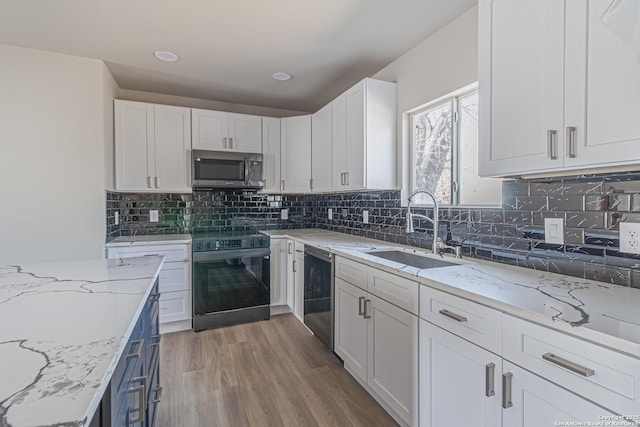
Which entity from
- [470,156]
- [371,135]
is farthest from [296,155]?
[470,156]

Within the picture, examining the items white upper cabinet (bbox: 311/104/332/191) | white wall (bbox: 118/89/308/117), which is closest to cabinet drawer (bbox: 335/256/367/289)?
white upper cabinet (bbox: 311/104/332/191)

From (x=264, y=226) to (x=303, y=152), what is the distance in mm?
1060

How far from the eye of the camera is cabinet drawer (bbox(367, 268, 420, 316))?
1.54 m

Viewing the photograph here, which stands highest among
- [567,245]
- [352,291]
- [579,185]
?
[579,185]

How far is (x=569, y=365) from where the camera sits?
2.91 feet

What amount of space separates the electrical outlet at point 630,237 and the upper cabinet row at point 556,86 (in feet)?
1.06

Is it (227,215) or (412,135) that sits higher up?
(412,135)

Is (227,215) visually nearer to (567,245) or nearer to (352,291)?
(352,291)

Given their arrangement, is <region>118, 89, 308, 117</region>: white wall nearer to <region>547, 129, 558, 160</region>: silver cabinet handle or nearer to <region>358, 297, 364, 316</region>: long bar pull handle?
<region>358, 297, 364, 316</region>: long bar pull handle

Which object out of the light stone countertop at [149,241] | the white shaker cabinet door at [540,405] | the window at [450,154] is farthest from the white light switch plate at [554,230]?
the light stone countertop at [149,241]

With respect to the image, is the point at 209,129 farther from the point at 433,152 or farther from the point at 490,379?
the point at 490,379

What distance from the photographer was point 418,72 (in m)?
2.33

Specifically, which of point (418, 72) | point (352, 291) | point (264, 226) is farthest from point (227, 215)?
point (418, 72)

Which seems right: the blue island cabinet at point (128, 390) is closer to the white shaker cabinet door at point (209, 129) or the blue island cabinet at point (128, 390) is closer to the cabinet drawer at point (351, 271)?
the cabinet drawer at point (351, 271)
